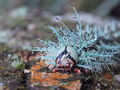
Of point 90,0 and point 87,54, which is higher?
point 90,0

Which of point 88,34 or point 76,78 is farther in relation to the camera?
point 88,34

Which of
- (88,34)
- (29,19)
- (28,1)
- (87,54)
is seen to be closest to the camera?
(87,54)

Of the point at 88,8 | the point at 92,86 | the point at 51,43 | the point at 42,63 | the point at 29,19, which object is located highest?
the point at 88,8

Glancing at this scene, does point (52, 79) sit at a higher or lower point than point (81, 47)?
lower

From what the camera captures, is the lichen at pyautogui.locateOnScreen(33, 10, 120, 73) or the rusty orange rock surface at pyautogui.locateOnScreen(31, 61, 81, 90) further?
the lichen at pyautogui.locateOnScreen(33, 10, 120, 73)

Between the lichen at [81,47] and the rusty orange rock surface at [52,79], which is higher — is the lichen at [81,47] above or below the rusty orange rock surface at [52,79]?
above

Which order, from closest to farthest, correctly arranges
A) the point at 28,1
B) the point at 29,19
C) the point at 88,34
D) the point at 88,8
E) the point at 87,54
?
1. the point at 87,54
2. the point at 88,34
3. the point at 29,19
4. the point at 88,8
5. the point at 28,1

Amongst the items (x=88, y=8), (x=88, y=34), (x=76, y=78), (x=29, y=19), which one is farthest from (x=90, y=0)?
(x=76, y=78)

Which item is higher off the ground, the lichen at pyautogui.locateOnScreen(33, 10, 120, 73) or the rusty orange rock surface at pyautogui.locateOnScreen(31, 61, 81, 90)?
the lichen at pyautogui.locateOnScreen(33, 10, 120, 73)

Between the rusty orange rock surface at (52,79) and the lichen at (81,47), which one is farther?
the lichen at (81,47)

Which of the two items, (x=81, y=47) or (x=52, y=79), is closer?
(x=52, y=79)

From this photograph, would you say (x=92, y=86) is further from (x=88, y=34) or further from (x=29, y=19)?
(x=29, y=19)
